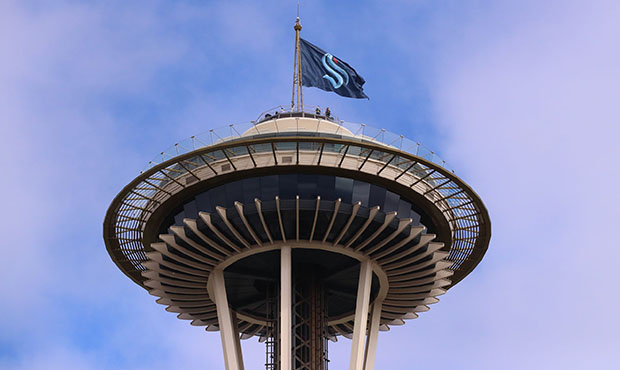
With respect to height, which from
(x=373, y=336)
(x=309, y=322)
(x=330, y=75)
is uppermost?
(x=330, y=75)

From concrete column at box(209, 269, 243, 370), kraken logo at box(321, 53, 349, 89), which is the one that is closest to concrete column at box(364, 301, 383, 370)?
concrete column at box(209, 269, 243, 370)

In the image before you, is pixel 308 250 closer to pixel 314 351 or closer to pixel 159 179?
pixel 314 351

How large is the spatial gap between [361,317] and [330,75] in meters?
15.6

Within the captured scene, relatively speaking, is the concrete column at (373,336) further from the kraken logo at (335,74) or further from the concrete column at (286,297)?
the kraken logo at (335,74)

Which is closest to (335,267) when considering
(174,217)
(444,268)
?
(444,268)

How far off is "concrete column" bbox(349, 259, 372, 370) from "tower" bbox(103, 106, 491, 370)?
6cm

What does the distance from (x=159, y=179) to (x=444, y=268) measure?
17.2 metres

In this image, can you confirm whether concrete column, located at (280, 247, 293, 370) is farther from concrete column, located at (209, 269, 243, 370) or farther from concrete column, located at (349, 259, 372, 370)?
concrete column, located at (209, 269, 243, 370)

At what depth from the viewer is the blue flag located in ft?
198

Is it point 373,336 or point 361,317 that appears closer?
point 361,317

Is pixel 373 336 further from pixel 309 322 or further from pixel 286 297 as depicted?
pixel 286 297

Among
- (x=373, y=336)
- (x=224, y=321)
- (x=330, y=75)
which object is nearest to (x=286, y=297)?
(x=224, y=321)

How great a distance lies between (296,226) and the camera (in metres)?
52.2

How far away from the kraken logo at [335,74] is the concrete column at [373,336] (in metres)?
13.9
